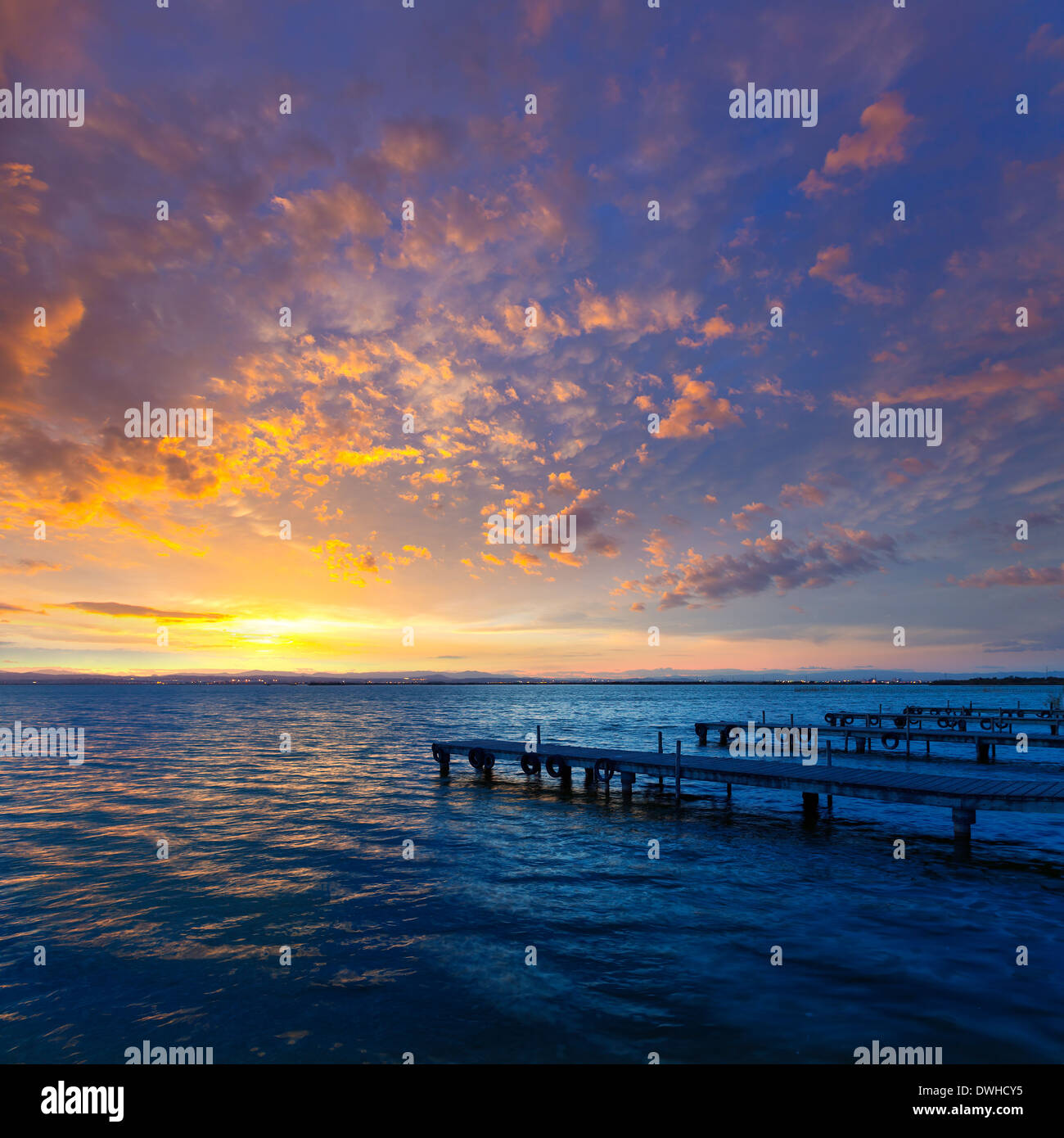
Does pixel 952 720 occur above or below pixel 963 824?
below

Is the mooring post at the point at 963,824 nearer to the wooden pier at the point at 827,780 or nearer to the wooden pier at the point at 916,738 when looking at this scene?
the wooden pier at the point at 827,780

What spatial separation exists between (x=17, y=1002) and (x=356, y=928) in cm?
557

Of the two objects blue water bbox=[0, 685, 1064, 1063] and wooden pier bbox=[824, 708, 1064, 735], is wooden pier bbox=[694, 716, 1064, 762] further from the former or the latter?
blue water bbox=[0, 685, 1064, 1063]

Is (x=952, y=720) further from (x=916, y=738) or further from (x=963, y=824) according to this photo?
(x=963, y=824)

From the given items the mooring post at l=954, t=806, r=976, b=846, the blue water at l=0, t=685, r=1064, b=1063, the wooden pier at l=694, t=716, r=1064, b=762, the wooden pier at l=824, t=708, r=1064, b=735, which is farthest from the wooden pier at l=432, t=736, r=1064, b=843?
the wooden pier at l=824, t=708, r=1064, b=735

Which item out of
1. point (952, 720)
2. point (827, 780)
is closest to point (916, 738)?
point (952, 720)

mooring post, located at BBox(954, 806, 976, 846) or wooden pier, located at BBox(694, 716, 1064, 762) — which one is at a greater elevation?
mooring post, located at BBox(954, 806, 976, 846)

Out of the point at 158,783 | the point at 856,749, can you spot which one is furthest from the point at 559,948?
the point at 856,749

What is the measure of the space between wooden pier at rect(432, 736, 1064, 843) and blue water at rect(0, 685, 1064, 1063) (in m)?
1.58

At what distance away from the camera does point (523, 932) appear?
13.1 m

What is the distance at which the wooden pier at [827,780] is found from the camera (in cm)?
1844

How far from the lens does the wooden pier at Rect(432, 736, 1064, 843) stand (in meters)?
18.4

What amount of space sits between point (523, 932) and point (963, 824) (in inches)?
570
